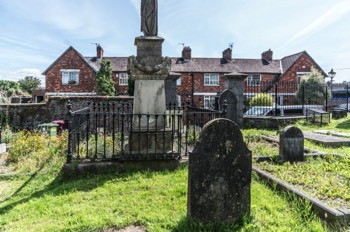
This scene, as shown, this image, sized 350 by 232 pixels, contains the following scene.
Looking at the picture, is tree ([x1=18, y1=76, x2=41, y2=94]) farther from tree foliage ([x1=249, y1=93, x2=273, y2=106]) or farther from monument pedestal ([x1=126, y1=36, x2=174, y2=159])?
monument pedestal ([x1=126, y1=36, x2=174, y2=159])

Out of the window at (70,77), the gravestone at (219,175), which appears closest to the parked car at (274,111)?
the gravestone at (219,175)

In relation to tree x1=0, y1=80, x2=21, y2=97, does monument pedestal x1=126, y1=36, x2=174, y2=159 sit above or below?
below

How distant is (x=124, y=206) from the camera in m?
3.53

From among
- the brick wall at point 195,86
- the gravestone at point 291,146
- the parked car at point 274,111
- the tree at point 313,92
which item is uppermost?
the brick wall at point 195,86

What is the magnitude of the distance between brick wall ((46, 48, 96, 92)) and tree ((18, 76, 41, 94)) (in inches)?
1462

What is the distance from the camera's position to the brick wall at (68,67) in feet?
96.3

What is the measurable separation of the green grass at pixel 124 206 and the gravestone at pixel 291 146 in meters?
1.40

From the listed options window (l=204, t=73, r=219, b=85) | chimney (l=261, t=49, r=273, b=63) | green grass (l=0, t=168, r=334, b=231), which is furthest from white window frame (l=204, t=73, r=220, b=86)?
green grass (l=0, t=168, r=334, b=231)

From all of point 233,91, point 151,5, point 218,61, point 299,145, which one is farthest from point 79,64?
Result: point 299,145

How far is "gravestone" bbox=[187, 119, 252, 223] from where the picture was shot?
2.94m

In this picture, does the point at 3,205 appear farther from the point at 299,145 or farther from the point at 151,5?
the point at 299,145

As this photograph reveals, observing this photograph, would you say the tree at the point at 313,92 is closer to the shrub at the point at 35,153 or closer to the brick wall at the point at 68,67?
the shrub at the point at 35,153

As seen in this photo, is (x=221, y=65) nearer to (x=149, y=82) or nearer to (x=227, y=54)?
(x=227, y=54)

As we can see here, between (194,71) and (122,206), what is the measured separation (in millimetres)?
28936
